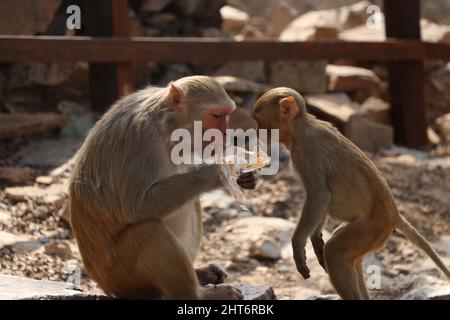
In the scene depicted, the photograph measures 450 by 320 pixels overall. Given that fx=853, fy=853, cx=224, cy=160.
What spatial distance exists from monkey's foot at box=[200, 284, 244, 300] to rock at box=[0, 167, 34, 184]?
3965 mm

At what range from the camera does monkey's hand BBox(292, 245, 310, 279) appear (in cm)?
468

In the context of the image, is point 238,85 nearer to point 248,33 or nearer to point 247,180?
point 248,33

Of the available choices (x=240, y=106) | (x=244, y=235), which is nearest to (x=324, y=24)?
(x=240, y=106)

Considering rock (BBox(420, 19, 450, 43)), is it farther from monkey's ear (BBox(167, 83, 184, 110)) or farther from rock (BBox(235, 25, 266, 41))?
monkey's ear (BBox(167, 83, 184, 110))

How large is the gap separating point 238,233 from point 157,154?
3558 mm

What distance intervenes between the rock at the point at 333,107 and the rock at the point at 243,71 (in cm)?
76

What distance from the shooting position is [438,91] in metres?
13.2

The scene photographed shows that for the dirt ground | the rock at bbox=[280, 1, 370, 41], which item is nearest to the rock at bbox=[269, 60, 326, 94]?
the dirt ground

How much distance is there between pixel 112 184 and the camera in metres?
4.71

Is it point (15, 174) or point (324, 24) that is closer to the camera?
point (15, 174)

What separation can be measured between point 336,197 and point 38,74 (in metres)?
5.64

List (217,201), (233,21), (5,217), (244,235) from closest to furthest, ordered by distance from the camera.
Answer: (5,217), (244,235), (217,201), (233,21)

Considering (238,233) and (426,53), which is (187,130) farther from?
(426,53)

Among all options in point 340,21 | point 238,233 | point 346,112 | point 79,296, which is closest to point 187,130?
point 79,296
